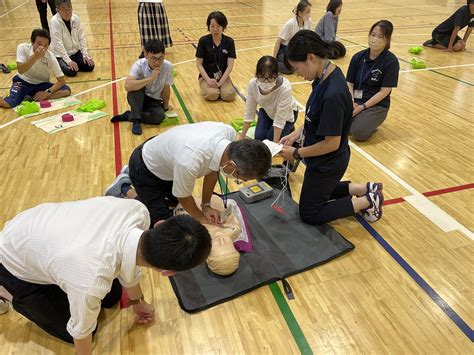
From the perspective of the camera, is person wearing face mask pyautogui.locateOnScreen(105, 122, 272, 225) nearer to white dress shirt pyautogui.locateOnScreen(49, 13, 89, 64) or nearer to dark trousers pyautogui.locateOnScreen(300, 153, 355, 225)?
dark trousers pyautogui.locateOnScreen(300, 153, 355, 225)

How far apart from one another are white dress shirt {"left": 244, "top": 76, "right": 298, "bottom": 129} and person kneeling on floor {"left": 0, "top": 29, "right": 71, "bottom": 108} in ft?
8.47

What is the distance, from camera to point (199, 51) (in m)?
4.32

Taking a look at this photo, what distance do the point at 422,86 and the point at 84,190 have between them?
4.60m

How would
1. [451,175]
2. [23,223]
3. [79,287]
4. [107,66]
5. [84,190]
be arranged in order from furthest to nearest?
[107,66], [451,175], [84,190], [23,223], [79,287]

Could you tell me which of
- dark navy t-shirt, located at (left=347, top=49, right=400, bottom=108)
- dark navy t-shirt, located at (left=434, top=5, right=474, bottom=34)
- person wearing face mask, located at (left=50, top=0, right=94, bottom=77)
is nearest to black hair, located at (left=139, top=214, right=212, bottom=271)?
dark navy t-shirt, located at (left=347, top=49, right=400, bottom=108)

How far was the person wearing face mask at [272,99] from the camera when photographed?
280 centimetres

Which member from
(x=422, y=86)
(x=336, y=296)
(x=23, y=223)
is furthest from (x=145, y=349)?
(x=422, y=86)

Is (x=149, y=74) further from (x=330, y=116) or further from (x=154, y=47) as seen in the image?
(x=330, y=116)

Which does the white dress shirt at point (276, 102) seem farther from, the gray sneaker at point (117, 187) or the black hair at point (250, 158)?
the black hair at point (250, 158)

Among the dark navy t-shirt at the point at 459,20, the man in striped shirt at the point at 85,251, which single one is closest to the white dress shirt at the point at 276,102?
the man in striped shirt at the point at 85,251

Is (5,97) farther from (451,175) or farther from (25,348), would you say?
(451,175)

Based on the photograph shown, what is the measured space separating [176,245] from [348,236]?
1.54 meters

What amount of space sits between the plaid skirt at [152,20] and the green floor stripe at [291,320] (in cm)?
512

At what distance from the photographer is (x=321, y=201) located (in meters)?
2.41
